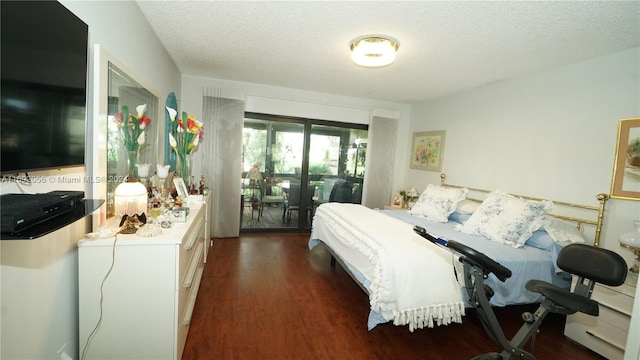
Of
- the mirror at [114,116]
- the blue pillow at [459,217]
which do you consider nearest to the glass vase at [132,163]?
the mirror at [114,116]

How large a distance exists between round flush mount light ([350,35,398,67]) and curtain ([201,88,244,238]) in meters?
2.21

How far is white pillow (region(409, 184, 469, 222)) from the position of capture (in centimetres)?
322

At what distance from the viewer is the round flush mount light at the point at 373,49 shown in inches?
89.7

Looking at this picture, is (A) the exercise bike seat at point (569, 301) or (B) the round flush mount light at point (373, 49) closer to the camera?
(A) the exercise bike seat at point (569, 301)

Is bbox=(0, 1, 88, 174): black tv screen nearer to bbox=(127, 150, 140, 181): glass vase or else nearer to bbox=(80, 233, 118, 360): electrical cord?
bbox=(80, 233, 118, 360): electrical cord

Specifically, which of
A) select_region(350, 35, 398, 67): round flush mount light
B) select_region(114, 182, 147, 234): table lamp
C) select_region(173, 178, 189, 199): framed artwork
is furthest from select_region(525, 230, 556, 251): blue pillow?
select_region(173, 178, 189, 199): framed artwork

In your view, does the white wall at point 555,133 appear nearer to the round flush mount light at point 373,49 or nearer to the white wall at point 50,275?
the round flush mount light at point 373,49

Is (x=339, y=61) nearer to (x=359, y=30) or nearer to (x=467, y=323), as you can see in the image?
(x=359, y=30)

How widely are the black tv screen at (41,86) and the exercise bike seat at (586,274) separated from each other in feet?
8.24

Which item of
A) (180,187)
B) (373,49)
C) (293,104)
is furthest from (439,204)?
(180,187)

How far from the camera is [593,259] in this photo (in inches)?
59.1

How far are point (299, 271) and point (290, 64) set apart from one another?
2.43m

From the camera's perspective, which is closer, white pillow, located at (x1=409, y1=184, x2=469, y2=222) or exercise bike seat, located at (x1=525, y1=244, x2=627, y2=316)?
exercise bike seat, located at (x1=525, y1=244, x2=627, y2=316)

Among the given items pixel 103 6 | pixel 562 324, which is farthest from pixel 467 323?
pixel 103 6
